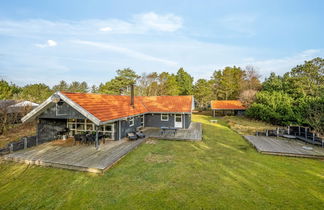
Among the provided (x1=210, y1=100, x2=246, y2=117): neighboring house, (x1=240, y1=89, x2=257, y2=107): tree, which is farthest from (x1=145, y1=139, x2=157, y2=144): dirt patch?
(x1=210, y1=100, x2=246, y2=117): neighboring house

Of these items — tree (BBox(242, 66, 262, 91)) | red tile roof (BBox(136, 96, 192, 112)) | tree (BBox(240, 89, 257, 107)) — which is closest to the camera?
red tile roof (BBox(136, 96, 192, 112))

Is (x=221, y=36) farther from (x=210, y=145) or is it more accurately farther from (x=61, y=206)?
(x=61, y=206)

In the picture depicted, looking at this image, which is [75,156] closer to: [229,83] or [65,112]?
[65,112]

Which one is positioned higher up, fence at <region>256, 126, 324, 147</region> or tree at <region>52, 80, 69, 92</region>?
tree at <region>52, 80, 69, 92</region>

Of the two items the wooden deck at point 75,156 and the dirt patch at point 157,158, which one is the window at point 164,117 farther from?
the dirt patch at point 157,158

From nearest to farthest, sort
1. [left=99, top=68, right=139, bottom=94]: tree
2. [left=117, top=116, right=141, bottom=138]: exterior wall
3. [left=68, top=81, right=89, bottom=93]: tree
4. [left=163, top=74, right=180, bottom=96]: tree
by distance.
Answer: [left=117, top=116, right=141, bottom=138]: exterior wall → [left=99, top=68, right=139, bottom=94]: tree → [left=163, top=74, right=180, bottom=96]: tree → [left=68, top=81, right=89, bottom=93]: tree

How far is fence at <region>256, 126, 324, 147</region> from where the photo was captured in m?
9.12

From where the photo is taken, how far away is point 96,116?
7156 millimetres

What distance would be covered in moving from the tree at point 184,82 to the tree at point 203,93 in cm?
248

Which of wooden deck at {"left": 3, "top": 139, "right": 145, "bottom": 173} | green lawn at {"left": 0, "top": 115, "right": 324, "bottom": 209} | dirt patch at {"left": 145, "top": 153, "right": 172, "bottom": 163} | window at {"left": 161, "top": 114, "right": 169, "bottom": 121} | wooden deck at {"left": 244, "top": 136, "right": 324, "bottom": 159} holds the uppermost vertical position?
window at {"left": 161, "top": 114, "right": 169, "bottom": 121}

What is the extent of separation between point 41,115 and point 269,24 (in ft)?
75.0

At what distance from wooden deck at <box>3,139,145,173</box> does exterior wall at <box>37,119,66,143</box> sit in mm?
731

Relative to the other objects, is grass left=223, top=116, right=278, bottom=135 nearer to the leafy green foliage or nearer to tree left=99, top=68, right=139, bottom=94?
the leafy green foliage

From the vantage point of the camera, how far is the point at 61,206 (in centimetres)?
386
